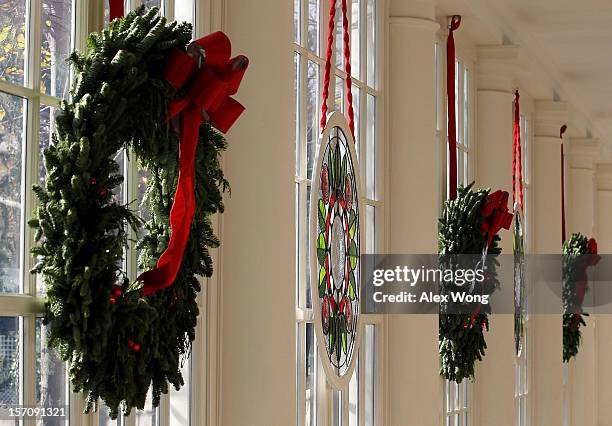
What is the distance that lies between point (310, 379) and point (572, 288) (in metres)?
4.26

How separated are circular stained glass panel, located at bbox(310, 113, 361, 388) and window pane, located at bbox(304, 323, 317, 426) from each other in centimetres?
12

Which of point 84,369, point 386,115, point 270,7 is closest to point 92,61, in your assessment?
point 84,369

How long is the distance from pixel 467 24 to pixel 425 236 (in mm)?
1336

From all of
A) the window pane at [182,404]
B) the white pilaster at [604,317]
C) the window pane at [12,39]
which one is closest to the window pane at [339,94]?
the window pane at [182,404]

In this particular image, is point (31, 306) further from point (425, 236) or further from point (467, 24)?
point (467, 24)

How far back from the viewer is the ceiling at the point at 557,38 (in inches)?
Answer: 193

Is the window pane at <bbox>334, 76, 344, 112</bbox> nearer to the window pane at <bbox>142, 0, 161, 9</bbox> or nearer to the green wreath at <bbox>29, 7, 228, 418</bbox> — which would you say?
the window pane at <bbox>142, 0, 161, 9</bbox>

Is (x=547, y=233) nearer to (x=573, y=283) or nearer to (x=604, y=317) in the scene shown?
(x=573, y=283)

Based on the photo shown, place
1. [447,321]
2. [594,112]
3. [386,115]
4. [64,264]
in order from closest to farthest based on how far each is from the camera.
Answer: [64,264] < [386,115] < [447,321] < [594,112]

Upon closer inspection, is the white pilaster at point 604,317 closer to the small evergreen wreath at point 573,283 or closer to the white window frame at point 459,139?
the small evergreen wreath at point 573,283

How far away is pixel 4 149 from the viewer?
61.6 inches

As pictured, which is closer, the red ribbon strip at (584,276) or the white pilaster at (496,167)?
the white pilaster at (496,167)

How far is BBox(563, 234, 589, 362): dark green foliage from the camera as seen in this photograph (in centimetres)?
680

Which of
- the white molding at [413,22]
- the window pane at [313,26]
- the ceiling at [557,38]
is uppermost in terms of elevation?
the ceiling at [557,38]
